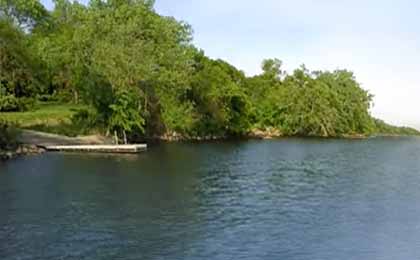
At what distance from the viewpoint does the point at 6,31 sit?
80.9 metres

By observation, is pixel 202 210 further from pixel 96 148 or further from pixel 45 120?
pixel 45 120

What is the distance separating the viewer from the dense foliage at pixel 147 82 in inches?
3024

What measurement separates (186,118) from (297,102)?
3720cm

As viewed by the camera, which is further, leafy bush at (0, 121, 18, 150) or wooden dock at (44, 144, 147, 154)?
wooden dock at (44, 144, 147, 154)

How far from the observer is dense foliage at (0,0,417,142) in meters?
76.8

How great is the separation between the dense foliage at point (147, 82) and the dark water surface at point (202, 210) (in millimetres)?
20910

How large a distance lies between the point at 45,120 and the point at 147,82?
52.1ft

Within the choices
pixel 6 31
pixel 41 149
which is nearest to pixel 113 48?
pixel 6 31

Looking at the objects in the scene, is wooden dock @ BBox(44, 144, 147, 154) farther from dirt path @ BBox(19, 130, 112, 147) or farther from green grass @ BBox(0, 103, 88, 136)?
green grass @ BBox(0, 103, 88, 136)

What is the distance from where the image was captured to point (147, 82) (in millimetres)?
86875

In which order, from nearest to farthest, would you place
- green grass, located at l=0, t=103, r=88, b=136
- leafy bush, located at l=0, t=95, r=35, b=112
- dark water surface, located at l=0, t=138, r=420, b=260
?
1. dark water surface, located at l=0, t=138, r=420, b=260
2. green grass, located at l=0, t=103, r=88, b=136
3. leafy bush, located at l=0, t=95, r=35, b=112

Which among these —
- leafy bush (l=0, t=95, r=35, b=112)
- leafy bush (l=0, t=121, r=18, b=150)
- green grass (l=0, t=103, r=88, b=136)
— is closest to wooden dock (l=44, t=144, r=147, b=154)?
leafy bush (l=0, t=121, r=18, b=150)

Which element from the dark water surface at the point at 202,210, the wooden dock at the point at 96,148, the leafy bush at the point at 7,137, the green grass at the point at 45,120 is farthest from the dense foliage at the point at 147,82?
the dark water surface at the point at 202,210

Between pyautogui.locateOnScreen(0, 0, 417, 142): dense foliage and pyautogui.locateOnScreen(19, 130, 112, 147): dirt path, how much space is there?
7.87 feet
